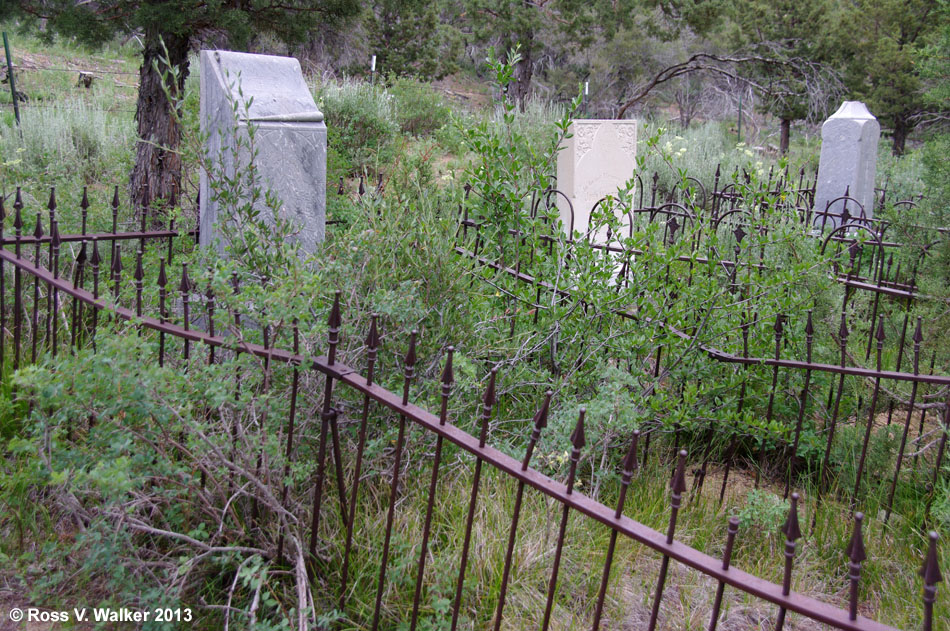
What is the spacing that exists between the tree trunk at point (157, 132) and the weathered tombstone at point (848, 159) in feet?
21.4

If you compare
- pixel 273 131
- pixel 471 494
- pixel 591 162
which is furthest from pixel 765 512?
pixel 591 162

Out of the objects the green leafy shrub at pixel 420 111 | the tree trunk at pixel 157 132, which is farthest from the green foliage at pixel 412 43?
the tree trunk at pixel 157 132

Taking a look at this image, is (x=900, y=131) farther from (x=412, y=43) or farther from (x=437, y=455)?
(x=437, y=455)

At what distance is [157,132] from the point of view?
529cm

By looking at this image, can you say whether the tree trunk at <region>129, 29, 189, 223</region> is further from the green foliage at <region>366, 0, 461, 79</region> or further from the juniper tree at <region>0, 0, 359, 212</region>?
the green foliage at <region>366, 0, 461, 79</region>

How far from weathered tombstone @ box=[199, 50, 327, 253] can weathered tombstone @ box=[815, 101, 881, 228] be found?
6312 mm

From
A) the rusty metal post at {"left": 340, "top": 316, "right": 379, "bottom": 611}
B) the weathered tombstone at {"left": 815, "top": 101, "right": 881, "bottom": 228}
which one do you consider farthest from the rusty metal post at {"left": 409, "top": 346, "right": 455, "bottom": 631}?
the weathered tombstone at {"left": 815, "top": 101, "right": 881, "bottom": 228}

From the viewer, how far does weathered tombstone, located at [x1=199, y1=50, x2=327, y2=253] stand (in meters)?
3.29

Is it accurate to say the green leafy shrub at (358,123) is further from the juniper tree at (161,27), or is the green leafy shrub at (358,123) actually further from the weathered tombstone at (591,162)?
the juniper tree at (161,27)

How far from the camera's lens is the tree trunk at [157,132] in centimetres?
519

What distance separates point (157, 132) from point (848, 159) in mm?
7077

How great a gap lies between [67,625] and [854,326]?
420 cm

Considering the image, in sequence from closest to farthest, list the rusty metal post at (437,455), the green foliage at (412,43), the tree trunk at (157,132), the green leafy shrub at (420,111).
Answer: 1. the rusty metal post at (437,455)
2. the tree trunk at (157,132)
3. the green leafy shrub at (420,111)
4. the green foliage at (412,43)

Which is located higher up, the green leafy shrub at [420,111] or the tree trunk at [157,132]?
the green leafy shrub at [420,111]
